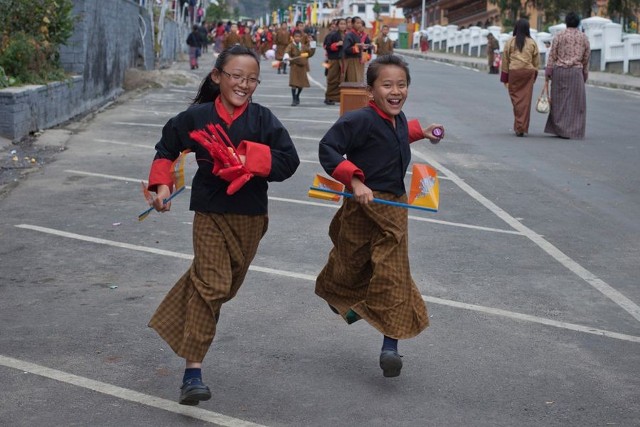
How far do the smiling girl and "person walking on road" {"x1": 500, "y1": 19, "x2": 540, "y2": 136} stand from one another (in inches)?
457

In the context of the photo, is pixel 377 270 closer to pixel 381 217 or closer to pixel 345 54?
pixel 381 217

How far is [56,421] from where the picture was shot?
485 cm

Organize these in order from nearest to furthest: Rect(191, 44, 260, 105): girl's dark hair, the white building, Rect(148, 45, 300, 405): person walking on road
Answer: Rect(148, 45, 300, 405): person walking on road
Rect(191, 44, 260, 105): girl's dark hair
the white building

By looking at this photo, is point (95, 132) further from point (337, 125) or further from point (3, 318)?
point (337, 125)

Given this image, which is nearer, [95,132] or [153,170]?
[153,170]

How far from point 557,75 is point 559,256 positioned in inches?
353

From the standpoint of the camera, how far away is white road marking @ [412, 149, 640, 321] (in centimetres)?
715

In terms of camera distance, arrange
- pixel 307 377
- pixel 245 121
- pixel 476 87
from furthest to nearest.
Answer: pixel 476 87 < pixel 307 377 < pixel 245 121

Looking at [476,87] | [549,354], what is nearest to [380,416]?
[549,354]

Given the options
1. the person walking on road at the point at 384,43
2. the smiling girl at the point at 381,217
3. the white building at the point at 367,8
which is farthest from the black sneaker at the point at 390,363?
the white building at the point at 367,8

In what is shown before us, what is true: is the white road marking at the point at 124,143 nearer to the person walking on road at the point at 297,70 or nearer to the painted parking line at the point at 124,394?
the person walking on road at the point at 297,70

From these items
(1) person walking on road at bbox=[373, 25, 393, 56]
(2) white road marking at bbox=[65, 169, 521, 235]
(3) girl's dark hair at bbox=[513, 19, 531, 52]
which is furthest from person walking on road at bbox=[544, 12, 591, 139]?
(1) person walking on road at bbox=[373, 25, 393, 56]

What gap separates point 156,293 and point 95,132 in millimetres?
10374

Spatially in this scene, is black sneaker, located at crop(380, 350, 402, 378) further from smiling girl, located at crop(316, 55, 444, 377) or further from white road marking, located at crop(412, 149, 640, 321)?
white road marking, located at crop(412, 149, 640, 321)
